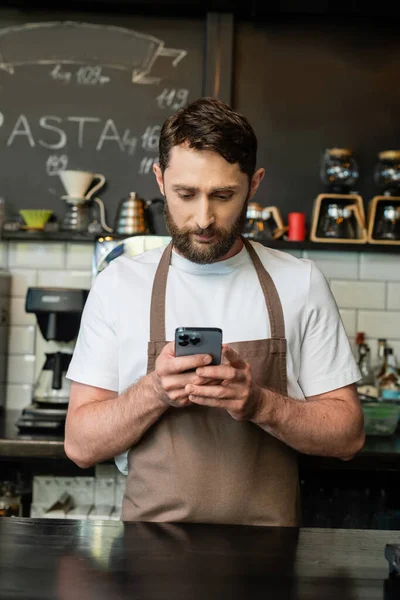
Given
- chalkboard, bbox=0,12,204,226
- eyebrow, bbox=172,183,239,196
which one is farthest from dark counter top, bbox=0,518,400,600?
chalkboard, bbox=0,12,204,226

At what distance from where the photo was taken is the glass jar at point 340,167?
335 centimetres

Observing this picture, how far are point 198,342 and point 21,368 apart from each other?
203cm

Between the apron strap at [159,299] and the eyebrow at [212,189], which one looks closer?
the eyebrow at [212,189]

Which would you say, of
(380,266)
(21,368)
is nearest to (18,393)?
(21,368)

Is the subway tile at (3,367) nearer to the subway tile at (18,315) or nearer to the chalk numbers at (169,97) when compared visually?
the subway tile at (18,315)

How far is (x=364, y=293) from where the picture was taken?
3512 millimetres

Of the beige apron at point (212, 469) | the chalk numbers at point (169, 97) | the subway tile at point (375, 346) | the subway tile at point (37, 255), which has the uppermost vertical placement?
the chalk numbers at point (169, 97)

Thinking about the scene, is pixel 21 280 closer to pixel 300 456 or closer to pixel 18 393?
pixel 18 393

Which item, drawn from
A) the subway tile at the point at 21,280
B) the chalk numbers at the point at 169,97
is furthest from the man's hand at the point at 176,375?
the chalk numbers at the point at 169,97

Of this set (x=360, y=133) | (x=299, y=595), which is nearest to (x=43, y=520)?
(x=299, y=595)

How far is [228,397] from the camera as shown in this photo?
165 centimetres

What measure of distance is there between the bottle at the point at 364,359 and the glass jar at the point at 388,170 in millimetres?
602

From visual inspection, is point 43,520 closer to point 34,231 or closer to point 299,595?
point 299,595

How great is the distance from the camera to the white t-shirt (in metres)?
1.92
